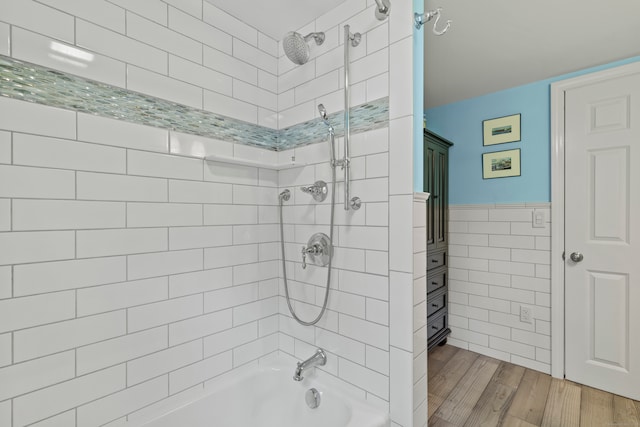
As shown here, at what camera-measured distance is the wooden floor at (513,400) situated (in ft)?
5.74

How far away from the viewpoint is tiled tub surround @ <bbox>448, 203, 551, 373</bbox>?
228 centimetres

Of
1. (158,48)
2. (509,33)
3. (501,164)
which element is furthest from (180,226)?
(501,164)

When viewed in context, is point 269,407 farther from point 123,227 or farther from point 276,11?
point 276,11

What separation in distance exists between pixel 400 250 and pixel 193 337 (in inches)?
40.8

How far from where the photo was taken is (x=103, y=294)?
3.42ft

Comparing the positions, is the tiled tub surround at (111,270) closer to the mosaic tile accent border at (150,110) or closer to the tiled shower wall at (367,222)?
the mosaic tile accent border at (150,110)

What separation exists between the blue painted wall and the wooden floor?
145cm

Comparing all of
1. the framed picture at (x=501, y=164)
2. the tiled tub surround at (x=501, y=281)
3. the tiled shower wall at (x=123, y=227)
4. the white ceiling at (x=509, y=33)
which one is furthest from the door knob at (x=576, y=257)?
the tiled shower wall at (x=123, y=227)

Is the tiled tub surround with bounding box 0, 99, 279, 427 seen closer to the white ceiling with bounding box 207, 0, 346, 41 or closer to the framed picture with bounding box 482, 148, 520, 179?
the white ceiling with bounding box 207, 0, 346, 41

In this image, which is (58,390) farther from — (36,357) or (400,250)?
(400,250)

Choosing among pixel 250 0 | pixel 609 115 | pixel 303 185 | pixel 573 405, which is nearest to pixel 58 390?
pixel 303 185

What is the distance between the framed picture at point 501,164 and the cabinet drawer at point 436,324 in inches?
54.8

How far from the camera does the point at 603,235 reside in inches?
79.7

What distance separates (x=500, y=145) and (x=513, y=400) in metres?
2.04
